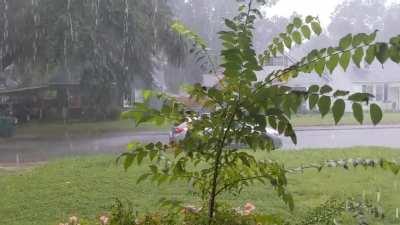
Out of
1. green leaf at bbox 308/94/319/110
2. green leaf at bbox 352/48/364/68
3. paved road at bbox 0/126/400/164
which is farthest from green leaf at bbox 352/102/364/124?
paved road at bbox 0/126/400/164

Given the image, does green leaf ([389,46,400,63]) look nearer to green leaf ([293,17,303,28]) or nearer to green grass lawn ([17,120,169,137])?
green leaf ([293,17,303,28])

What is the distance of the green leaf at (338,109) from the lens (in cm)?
147

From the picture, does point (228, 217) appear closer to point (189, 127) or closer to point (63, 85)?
point (189, 127)

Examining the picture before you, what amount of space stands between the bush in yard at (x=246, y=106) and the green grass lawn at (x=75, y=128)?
21365 millimetres

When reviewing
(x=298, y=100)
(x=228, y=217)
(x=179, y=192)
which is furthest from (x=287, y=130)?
(x=179, y=192)

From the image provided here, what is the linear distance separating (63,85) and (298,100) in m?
31.8

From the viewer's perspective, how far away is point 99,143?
18922 millimetres

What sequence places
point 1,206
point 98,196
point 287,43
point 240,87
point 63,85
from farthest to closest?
1. point 63,85
2. point 98,196
3. point 1,206
4. point 287,43
5. point 240,87

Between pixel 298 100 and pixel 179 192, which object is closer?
pixel 298 100

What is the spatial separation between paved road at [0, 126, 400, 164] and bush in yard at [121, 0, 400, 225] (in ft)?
40.9

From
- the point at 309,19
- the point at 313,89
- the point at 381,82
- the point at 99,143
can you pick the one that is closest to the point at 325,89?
the point at 313,89

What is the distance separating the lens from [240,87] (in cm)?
180

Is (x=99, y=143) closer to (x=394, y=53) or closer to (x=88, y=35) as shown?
(x=88, y=35)

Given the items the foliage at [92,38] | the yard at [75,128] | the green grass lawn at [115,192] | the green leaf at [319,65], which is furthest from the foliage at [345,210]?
the yard at [75,128]
